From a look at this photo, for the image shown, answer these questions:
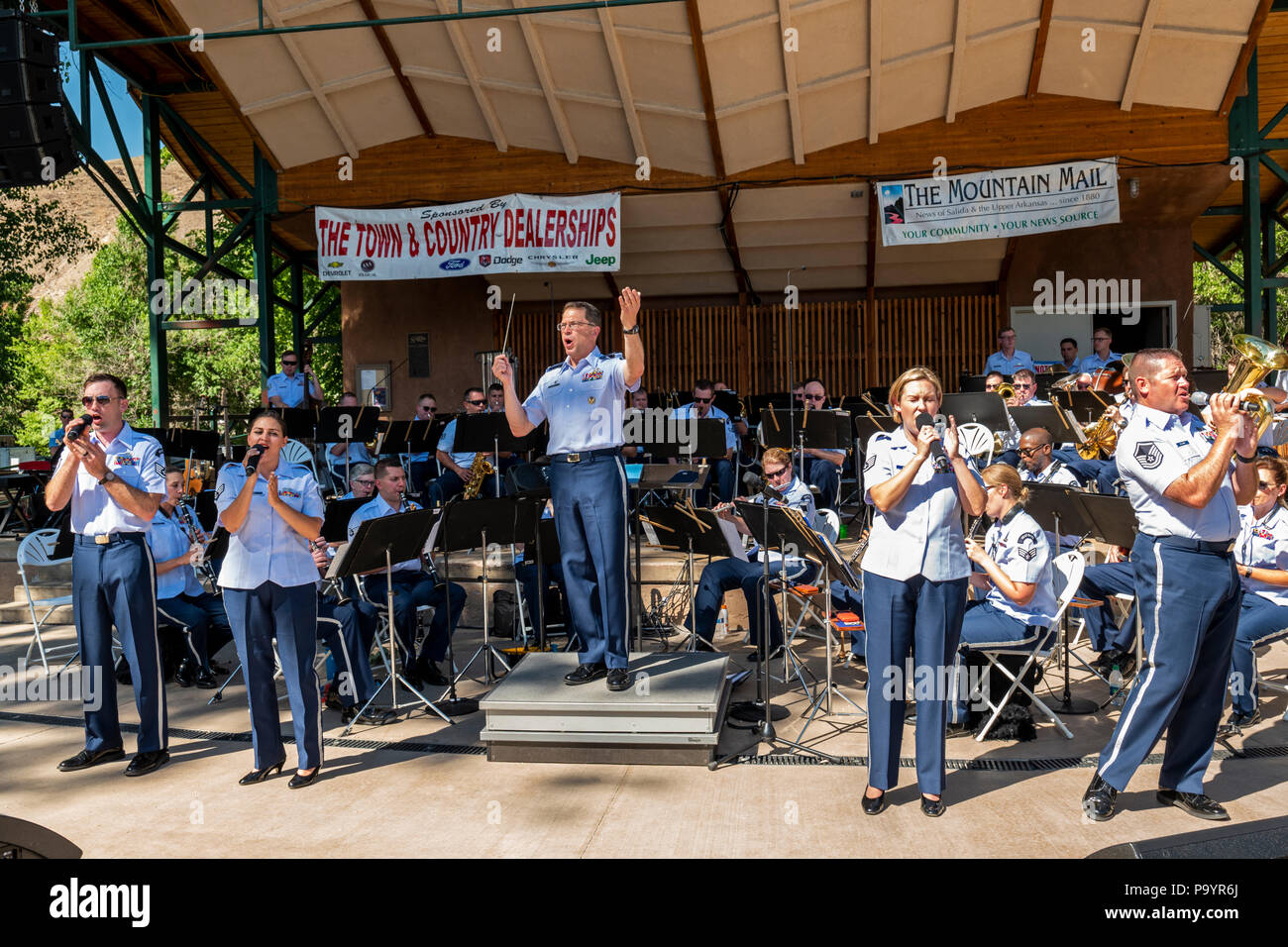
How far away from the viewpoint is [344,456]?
44.3 ft

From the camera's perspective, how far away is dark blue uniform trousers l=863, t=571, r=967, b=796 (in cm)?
451

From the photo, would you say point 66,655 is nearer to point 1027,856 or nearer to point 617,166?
point 1027,856

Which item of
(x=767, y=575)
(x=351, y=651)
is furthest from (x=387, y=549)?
(x=767, y=575)

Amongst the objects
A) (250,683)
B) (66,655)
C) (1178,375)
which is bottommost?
(66,655)

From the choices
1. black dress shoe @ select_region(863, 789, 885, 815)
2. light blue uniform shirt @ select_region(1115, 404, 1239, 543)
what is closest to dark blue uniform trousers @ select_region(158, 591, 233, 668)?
black dress shoe @ select_region(863, 789, 885, 815)

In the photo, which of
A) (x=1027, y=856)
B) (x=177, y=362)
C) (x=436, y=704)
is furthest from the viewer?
(x=177, y=362)

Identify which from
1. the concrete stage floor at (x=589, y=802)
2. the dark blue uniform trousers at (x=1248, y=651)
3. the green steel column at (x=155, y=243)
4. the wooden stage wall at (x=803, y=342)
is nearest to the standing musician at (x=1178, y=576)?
the concrete stage floor at (x=589, y=802)

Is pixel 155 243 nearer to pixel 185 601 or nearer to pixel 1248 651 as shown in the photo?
pixel 185 601

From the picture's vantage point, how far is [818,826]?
176 inches

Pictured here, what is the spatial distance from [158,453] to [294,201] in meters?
10.00

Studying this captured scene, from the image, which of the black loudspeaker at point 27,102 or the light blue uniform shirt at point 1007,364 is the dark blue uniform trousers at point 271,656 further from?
the light blue uniform shirt at point 1007,364

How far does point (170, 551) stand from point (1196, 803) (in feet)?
22.4

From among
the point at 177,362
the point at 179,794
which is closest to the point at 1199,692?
the point at 179,794

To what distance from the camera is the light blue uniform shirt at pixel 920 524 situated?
448 centimetres
